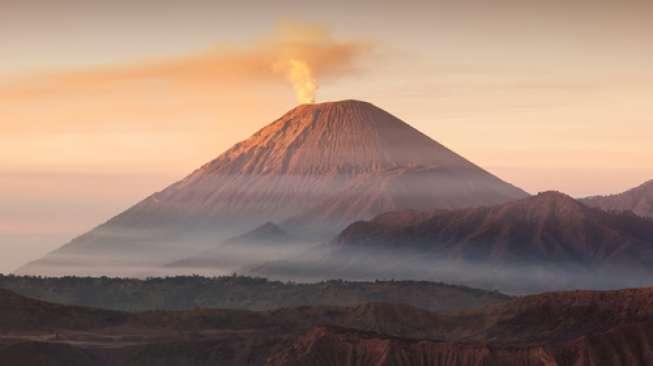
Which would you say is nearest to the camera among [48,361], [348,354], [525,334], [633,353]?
[633,353]

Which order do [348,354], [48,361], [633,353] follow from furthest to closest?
[48,361]
[348,354]
[633,353]

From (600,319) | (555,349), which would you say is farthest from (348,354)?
(600,319)

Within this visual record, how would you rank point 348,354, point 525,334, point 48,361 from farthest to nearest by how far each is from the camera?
point 525,334, point 48,361, point 348,354

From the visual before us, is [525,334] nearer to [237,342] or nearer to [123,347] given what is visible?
[237,342]

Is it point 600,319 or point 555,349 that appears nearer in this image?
point 555,349

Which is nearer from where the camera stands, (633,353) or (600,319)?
(633,353)

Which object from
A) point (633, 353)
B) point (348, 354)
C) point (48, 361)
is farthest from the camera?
point (48, 361)

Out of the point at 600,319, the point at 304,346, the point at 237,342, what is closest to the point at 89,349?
the point at 237,342

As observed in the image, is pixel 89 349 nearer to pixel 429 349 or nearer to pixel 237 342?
pixel 237 342
